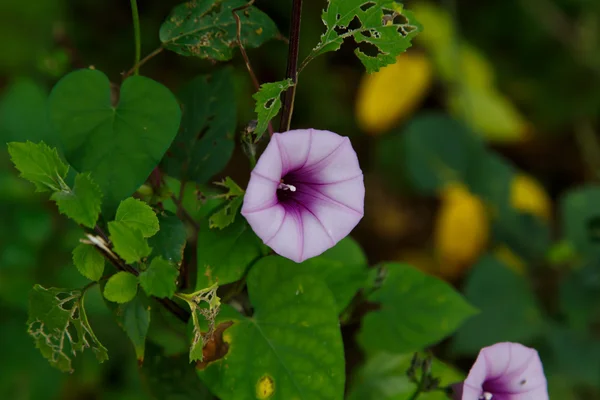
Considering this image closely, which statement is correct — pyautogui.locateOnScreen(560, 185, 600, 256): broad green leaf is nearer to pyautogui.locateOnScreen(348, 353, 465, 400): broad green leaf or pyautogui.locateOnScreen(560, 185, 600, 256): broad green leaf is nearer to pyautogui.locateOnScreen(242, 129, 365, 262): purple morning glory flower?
pyautogui.locateOnScreen(348, 353, 465, 400): broad green leaf

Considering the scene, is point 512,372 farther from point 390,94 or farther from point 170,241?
point 390,94

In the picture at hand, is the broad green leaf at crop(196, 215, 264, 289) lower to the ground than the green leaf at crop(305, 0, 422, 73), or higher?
lower

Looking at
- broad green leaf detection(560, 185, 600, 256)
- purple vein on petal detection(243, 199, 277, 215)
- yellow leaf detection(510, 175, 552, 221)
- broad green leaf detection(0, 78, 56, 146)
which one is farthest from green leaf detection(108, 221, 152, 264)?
yellow leaf detection(510, 175, 552, 221)

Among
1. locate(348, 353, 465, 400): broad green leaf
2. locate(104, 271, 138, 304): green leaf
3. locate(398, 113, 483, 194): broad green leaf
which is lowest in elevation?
locate(398, 113, 483, 194): broad green leaf

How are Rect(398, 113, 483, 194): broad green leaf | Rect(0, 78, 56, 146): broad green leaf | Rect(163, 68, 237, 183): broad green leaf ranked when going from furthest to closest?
Rect(398, 113, 483, 194): broad green leaf
Rect(0, 78, 56, 146): broad green leaf
Rect(163, 68, 237, 183): broad green leaf

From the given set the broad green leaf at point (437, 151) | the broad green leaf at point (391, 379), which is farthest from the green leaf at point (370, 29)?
the broad green leaf at point (437, 151)

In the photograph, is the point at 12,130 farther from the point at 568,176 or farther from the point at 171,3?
the point at 568,176

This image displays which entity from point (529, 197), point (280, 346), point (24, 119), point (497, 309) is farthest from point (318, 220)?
point (529, 197)

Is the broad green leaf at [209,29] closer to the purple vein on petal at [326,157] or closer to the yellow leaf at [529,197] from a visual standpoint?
the purple vein on petal at [326,157]
